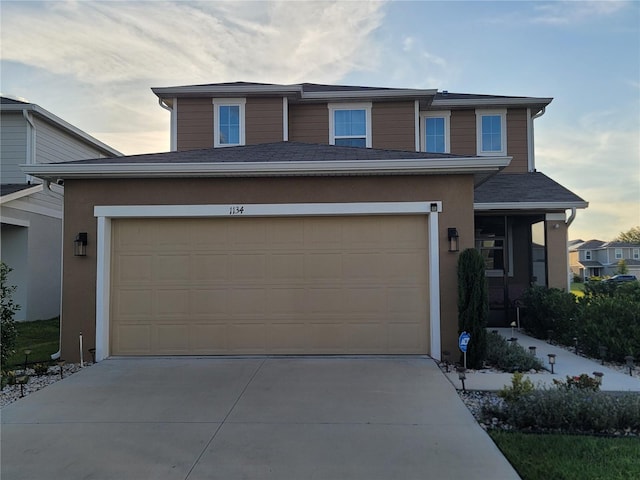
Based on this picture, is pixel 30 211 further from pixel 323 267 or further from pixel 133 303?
pixel 323 267

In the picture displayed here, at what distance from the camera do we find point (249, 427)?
4414mm

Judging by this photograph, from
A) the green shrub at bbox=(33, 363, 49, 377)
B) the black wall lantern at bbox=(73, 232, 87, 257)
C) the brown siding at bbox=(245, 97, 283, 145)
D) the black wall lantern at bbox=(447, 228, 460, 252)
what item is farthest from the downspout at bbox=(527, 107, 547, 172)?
the green shrub at bbox=(33, 363, 49, 377)

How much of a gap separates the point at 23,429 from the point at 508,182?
11.3 meters

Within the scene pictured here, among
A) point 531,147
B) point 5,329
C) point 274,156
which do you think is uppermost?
point 531,147

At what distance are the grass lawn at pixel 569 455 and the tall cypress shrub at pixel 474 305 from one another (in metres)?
2.25

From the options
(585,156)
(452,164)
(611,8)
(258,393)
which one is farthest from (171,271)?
(585,156)

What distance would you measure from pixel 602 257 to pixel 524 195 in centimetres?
5649

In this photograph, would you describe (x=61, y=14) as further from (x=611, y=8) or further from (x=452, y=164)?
(x=611, y=8)

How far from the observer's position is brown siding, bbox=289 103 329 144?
11.9m

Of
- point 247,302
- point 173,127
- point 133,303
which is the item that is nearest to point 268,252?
point 247,302

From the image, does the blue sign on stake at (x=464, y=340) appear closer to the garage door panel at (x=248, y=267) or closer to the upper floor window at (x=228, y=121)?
the garage door panel at (x=248, y=267)

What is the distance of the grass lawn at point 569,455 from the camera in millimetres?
3445

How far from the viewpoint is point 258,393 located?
17.8 feet

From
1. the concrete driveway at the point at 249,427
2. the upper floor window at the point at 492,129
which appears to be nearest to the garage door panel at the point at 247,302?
the concrete driveway at the point at 249,427
